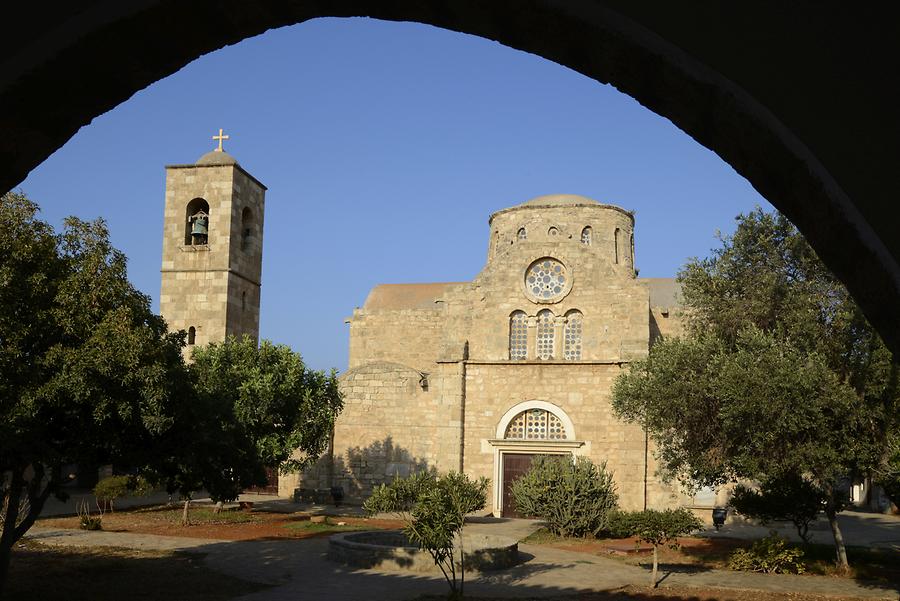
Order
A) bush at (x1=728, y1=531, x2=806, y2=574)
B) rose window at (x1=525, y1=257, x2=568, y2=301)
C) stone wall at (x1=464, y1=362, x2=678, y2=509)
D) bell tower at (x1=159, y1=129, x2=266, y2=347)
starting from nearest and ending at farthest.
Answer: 1. bush at (x1=728, y1=531, x2=806, y2=574)
2. stone wall at (x1=464, y1=362, x2=678, y2=509)
3. rose window at (x1=525, y1=257, x2=568, y2=301)
4. bell tower at (x1=159, y1=129, x2=266, y2=347)

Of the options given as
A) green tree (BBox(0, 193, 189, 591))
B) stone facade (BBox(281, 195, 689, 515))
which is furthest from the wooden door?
green tree (BBox(0, 193, 189, 591))

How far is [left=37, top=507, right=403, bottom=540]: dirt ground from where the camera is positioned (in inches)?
851

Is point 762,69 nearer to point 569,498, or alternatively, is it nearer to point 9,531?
point 9,531

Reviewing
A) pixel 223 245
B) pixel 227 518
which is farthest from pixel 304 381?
pixel 223 245

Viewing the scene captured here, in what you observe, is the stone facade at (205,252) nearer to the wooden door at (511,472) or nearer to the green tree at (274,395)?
the green tree at (274,395)

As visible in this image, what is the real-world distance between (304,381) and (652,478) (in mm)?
11371

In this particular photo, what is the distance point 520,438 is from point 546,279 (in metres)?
5.47

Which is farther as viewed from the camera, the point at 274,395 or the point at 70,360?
the point at 274,395

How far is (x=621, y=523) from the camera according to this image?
56.6 feet

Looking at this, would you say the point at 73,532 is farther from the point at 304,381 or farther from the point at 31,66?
the point at 31,66

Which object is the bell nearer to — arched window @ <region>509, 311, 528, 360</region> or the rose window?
arched window @ <region>509, 311, 528, 360</region>

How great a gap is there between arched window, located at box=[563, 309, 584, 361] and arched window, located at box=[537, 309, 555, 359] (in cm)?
51

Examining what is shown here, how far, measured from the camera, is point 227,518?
24797 millimetres

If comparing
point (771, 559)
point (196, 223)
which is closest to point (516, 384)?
point (771, 559)
